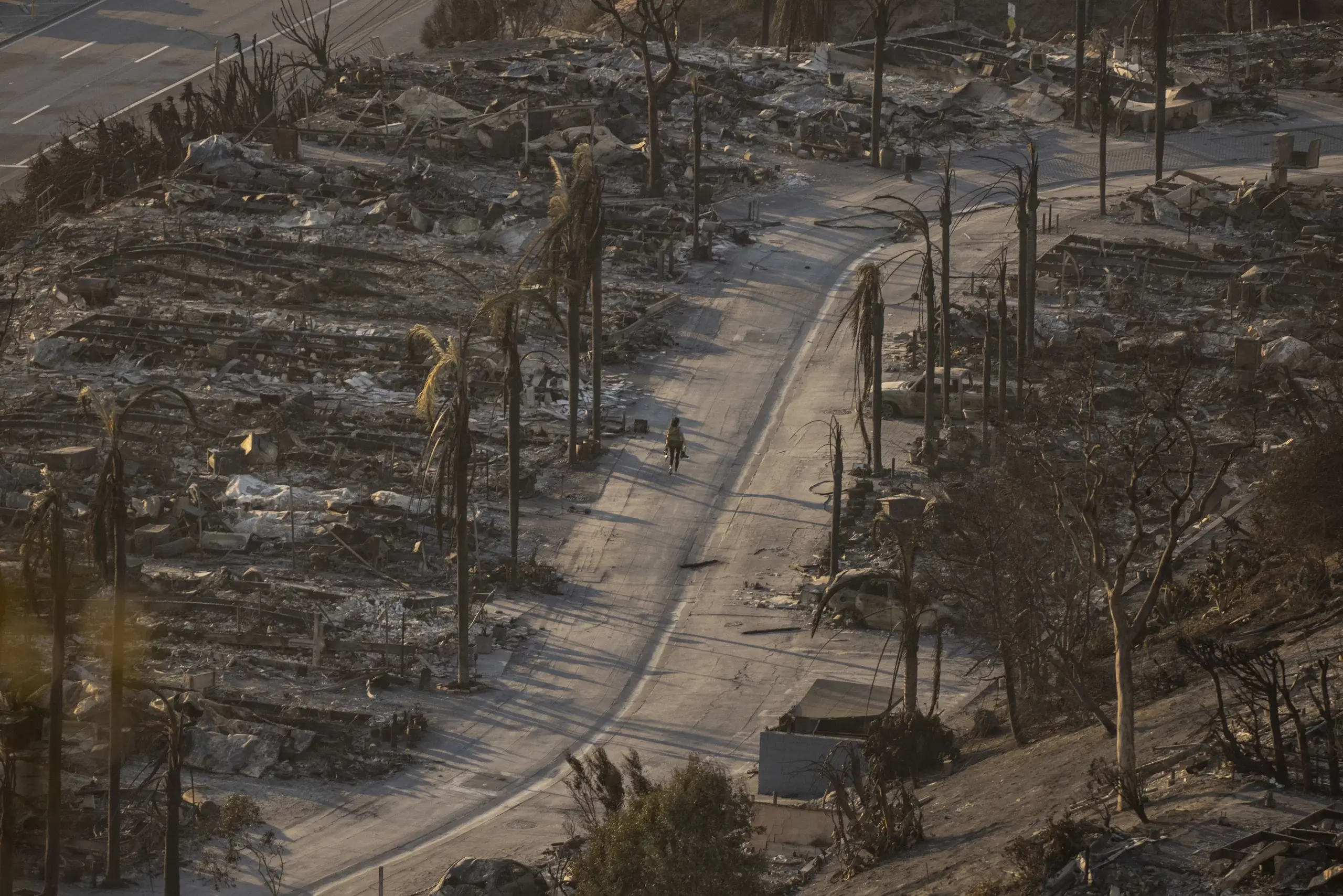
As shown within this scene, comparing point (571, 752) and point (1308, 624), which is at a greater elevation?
point (1308, 624)

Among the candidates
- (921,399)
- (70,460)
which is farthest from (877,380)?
(70,460)

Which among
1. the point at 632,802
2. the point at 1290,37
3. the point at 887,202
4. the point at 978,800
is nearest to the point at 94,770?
the point at 632,802

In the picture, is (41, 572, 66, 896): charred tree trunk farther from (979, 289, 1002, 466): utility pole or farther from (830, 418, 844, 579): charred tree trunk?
(979, 289, 1002, 466): utility pole

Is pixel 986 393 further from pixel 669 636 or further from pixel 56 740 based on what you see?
pixel 56 740

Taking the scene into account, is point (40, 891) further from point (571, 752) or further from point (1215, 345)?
point (1215, 345)

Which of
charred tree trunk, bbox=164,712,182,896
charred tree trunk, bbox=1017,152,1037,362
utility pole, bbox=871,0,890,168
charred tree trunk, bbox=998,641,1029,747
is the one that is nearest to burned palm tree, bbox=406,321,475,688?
charred tree trunk, bbox=164,712,182,896

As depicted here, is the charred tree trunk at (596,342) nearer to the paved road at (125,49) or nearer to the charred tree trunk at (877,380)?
the charred tree trunk at (877,380)

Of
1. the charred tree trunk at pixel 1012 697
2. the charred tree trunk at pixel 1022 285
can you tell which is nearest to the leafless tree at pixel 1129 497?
the charred tree trunk at pixel 1012 697
